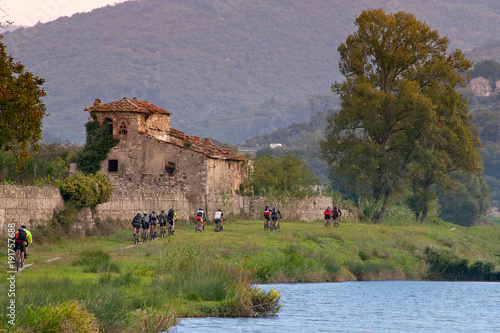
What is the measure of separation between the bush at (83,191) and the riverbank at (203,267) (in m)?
1.95

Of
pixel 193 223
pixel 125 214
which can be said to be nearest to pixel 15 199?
pixel 125 214

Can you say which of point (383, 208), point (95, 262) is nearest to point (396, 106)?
point (383, 208)

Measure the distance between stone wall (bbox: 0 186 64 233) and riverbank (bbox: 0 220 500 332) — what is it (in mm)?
1579

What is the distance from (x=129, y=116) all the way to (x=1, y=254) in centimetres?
3012

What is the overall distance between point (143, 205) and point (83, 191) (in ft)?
24.7

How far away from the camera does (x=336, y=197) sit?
71.1 m

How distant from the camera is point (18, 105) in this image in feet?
88.7

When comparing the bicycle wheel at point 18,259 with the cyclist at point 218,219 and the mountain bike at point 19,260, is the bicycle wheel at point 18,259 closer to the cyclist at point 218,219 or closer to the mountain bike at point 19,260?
the mountain bike at point 19,260

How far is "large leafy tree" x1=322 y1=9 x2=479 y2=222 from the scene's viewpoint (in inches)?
2509

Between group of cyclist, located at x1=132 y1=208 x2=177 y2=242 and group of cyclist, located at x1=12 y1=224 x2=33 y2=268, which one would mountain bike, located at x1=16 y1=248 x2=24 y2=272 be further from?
group of cyclist, located at x1=132 y1=208 x2=177 y2=242

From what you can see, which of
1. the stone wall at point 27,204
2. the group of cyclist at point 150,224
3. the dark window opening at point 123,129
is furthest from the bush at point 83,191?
the dark window opening at point 123,129

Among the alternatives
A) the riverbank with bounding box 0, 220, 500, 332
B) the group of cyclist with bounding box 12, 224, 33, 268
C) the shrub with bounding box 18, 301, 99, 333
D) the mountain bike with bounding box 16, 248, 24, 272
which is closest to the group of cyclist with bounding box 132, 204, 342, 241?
the riverbank with bounding box 0, 220, 500, 332

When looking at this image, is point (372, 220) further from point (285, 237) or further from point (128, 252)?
point (128, 252)

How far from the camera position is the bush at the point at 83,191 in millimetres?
38281
